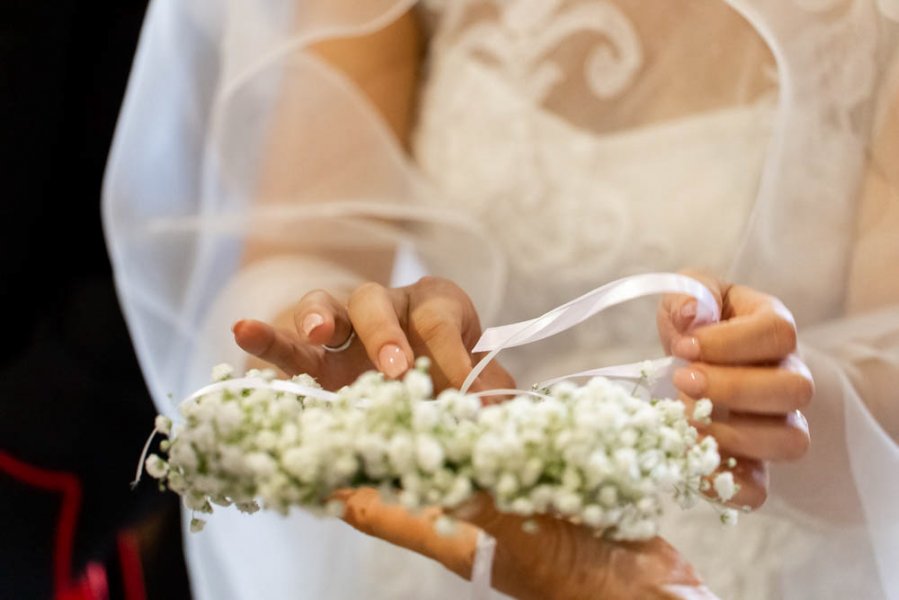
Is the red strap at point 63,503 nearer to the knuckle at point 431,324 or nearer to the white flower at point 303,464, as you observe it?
the knuckle at point 431,324

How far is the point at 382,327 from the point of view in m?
0.45

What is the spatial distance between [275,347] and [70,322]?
694 millimetres

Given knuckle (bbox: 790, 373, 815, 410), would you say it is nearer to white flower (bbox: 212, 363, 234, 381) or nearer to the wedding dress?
the wedding dress

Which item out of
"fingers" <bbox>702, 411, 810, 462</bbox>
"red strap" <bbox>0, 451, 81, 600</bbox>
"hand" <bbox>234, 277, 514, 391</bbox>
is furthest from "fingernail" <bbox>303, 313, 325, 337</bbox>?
"red strap" <bbox>0, 451, 81, 600</bbox>

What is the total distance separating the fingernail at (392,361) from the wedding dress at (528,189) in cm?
24

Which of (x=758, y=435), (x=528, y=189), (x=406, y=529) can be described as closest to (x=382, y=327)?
(x=406, y=529)

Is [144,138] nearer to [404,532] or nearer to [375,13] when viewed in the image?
[375,13]

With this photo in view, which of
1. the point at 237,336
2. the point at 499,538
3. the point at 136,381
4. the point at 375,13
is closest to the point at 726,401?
the point at 499,538

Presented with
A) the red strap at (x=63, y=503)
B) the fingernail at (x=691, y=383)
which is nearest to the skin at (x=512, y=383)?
the fingernail at (x=691, y=383)

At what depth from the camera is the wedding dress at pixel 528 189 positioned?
2.05 feet

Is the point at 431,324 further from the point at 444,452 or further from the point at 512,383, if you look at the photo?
the point at 444,452

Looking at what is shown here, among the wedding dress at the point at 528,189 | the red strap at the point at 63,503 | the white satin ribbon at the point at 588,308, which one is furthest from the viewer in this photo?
the red strap at the point at 63,503

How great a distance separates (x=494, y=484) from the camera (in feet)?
0.97

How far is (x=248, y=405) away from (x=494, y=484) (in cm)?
11
